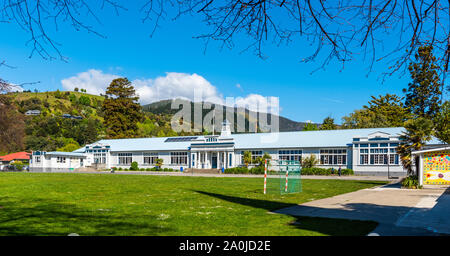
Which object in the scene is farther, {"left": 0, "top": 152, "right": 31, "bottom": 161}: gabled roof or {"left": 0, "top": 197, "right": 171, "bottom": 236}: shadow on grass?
{"left": 0, "top": 152, "right": 31, "bottom": 161}: gabled roof

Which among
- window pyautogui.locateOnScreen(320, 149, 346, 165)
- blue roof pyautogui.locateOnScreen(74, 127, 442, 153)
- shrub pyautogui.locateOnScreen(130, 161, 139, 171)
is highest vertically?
blue roof pyautogui.locateOnScreen(74, 127, 442, 153)

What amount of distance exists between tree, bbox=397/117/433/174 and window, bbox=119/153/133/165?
4970cm

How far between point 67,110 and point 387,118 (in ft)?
411

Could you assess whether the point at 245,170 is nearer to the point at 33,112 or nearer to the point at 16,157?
the point at 16,157

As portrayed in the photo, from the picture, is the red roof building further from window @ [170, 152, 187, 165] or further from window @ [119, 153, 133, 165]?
window @ [170, 152, 187, 165]

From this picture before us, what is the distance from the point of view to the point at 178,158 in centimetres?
6231

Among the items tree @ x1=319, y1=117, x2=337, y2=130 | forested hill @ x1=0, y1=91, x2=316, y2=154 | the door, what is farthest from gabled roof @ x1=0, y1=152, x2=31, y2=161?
tree @ x1=319, y1=117, x2=337, y2=130

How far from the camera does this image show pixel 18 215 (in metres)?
10.1

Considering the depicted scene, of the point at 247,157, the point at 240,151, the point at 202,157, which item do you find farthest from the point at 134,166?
the point at 247,157

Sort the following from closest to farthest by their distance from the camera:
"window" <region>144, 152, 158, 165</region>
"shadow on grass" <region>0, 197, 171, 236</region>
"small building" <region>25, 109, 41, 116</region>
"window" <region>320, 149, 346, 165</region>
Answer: "shadow on grass" <region>0, 197, 171, 236</region>
"window" <region>320, 149, 346, 165</region>
"window" <region>144, 152, 158, 165</region>
"small building" <region>25, 109, 41, 116</region>

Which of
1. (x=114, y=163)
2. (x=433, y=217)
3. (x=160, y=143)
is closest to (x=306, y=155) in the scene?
(x=160, y=143)

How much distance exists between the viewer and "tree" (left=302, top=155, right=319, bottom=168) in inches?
1951

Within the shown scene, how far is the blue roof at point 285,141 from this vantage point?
49463mm

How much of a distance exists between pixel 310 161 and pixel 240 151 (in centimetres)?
1161
